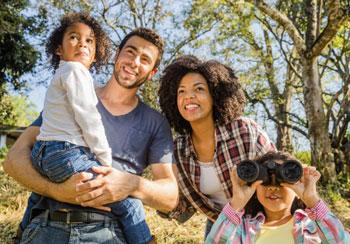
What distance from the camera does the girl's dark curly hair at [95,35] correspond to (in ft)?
8.82

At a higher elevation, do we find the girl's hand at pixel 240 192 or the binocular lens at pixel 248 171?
the binocular lens at pixel 248 171

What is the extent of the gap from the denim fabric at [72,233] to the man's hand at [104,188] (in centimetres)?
11

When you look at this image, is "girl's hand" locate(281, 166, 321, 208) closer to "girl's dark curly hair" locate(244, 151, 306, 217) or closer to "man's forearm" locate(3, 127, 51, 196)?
"girl's dark curly hair" locate(244, 151, 306, 217)

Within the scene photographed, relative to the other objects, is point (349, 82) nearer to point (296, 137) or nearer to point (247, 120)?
point (296, 137)

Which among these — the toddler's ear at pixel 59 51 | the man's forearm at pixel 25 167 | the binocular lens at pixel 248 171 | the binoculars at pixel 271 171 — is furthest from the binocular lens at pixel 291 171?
the toddler's ear at pixel 59 51

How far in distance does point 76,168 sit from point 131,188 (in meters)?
0.28

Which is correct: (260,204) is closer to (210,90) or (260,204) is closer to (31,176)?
(210,90)

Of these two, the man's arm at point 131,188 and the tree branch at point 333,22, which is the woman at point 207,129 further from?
the tree branch at point 333,22

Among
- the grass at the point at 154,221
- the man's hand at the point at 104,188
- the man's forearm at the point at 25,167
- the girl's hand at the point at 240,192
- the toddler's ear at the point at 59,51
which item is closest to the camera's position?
the man's hand at the point at 104,188

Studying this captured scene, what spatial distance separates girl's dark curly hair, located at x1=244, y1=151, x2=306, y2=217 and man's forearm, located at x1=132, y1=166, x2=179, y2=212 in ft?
1.92

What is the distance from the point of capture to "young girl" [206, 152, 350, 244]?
2445mm

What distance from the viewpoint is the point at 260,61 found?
14.8 meters

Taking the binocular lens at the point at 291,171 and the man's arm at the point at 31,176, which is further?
the binocular lens at the point at 291,171

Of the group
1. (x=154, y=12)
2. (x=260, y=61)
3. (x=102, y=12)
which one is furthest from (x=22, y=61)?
(x=260, y=61)
